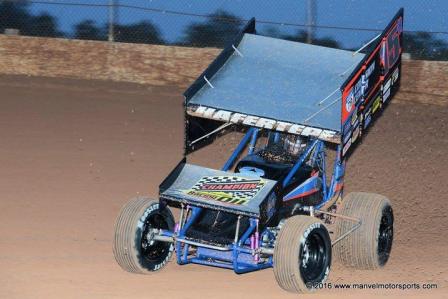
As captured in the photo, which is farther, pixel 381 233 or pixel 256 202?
pixel 381 233

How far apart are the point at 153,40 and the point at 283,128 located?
27.7ft

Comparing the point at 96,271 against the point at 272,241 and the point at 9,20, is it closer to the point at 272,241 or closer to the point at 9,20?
the point at 272,241

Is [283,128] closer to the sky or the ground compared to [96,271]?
closer to the sky

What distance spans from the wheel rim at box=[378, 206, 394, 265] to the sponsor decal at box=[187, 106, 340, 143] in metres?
1.03

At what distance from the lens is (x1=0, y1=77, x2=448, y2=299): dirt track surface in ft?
33.1

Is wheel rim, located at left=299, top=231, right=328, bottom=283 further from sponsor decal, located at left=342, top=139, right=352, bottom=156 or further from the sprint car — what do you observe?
sponsor decal, located at left=342, top=139, right=352, bottom=156

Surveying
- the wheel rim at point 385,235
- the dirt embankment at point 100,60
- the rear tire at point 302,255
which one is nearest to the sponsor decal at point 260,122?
the rear tire at point 302,255

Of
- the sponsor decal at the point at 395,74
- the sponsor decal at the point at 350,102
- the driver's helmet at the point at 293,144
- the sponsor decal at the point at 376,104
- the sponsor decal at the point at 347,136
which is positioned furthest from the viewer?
the sponsor decal at the point at 395,74

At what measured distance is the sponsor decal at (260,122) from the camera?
10.2 m

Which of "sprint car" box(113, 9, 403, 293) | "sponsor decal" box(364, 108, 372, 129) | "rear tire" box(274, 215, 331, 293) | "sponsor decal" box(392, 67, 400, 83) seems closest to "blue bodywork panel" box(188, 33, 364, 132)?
"sprint car" box(113, 9, 403, 293)

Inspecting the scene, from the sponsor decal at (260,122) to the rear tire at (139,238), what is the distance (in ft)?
3.23

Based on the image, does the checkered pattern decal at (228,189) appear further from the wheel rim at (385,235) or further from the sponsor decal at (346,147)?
the wheel rim at (385,235)

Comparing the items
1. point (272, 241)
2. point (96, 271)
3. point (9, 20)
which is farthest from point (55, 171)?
point (9, 20)

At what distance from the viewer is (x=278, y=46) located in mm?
11234
